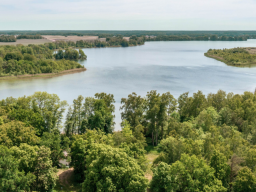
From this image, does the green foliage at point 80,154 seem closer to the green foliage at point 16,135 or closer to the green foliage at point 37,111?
the green foliage at point 16,135

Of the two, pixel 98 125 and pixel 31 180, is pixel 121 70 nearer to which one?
pixel 98 125

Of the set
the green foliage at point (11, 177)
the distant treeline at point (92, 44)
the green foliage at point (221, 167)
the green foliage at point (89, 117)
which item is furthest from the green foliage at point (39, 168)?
the distant treeline at point (92, 44)

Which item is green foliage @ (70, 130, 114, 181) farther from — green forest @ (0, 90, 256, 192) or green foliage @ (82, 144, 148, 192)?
green foliage @ (82, 144, 148, 192)

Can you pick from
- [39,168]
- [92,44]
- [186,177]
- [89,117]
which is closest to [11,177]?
[39,168]

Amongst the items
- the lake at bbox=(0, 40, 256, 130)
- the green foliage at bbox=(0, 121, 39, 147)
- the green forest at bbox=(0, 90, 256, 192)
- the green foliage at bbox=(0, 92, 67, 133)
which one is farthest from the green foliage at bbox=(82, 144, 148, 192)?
the lake at bbox=(0, 40, 256, 130)

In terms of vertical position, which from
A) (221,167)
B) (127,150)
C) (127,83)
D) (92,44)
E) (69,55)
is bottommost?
(221,167)

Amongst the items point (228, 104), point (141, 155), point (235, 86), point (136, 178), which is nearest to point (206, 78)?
point (235, 86)

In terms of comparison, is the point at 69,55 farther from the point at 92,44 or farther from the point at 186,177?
the point at 186,177
